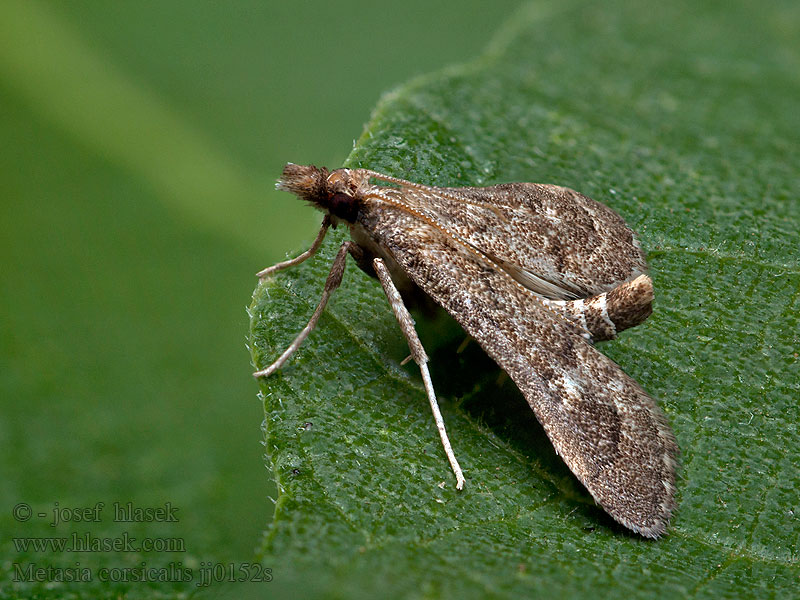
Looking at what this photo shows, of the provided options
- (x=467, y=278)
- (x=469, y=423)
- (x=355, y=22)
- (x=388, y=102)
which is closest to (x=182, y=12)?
(x=355, y=22)

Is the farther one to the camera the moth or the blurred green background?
the blurred green background

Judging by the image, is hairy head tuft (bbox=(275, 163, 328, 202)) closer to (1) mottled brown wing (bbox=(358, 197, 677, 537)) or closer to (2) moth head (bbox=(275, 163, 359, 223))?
(2) moth head (bbox=(275, 163, 359, 223))

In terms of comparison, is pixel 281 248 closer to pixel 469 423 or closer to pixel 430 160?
pixel 430 160

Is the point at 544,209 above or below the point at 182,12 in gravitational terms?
below

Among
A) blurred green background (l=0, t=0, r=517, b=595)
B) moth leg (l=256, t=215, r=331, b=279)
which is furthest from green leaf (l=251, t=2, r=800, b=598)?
blurred green background (l=0, t=0, r=517, b=595)

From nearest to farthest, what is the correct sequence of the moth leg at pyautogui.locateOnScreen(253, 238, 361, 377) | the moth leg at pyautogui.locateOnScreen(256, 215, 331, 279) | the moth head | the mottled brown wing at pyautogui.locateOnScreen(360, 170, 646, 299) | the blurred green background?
the moth leg at pyautogui.locateOnScreen(253, 238, 361, 377) → the mottled brown wing at pyautogui.locateOnScreen(360, 170, 646, 299) → the moth head → the moth leg at pyautogui.locateOnScreen(256, 215, 331, 279) → the blurred green background

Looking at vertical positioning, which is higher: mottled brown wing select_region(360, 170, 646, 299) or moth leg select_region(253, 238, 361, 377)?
mottled brown wing select_region(360, 170, 646, 299)

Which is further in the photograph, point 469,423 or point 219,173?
point 219,173
